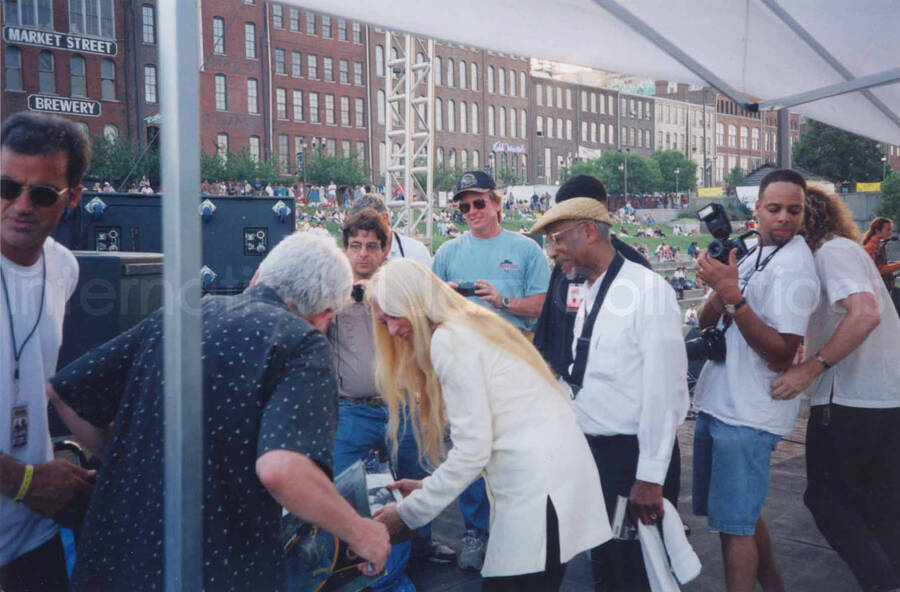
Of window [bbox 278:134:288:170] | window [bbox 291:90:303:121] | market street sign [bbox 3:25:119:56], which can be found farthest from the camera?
window [bbox 291:90:303:121]

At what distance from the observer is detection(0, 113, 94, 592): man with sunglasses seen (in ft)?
5.99

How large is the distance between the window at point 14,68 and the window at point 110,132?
4310 mm

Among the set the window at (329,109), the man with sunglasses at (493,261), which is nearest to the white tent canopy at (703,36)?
the man with sunglasses at (493,261)

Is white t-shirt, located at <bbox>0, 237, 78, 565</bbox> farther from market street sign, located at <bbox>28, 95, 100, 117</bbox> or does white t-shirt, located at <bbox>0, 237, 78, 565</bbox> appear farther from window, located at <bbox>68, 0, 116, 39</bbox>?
window, located at <bbox>68, 0, 116, 39</bbox>

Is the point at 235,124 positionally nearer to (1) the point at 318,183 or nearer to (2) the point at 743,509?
(1) the point at 318,183

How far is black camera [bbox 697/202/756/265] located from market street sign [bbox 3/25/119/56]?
2.12 metres

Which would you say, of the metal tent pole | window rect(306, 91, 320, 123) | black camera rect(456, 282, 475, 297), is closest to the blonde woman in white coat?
the metal tent pole

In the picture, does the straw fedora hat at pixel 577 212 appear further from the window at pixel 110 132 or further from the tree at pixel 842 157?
the tree at pixel 842 157

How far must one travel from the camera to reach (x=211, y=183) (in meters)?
40.6

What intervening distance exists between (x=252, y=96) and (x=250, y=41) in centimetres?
358

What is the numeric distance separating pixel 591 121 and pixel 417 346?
77.4m

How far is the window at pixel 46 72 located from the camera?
34000 millimetres

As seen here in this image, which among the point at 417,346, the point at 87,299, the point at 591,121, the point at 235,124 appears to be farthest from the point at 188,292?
the point at 591,121

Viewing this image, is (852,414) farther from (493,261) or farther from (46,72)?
(46,72)
